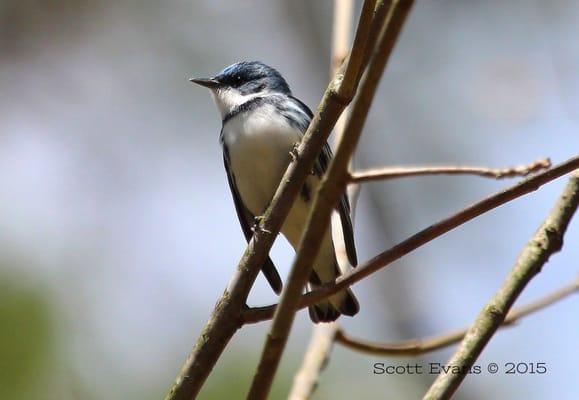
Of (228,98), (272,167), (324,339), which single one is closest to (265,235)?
(324,339)

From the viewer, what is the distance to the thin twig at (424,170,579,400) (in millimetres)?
1766

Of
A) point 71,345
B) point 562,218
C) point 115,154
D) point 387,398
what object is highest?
point 115,154

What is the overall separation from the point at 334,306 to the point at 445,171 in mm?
1387

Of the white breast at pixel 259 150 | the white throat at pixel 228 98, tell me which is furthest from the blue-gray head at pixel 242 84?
the white breast at pixel 259 150

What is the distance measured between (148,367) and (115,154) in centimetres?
223

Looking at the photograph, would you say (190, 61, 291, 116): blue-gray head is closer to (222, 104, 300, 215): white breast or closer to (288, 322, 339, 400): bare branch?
(222, 104, 300, 215): white breast

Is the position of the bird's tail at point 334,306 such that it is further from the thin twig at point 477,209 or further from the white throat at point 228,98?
the thin twig at point 477,209

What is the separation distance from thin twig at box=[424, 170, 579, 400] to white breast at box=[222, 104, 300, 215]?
1.69 metres

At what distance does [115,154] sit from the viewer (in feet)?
24.0

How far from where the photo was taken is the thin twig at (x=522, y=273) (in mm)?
1766

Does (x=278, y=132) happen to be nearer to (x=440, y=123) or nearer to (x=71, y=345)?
(x=71, y=345)

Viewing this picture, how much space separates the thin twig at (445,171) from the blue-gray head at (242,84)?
220 centimetres

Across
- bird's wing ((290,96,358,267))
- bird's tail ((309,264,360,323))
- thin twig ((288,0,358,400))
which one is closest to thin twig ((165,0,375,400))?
thin twig ((288,0,358,400))

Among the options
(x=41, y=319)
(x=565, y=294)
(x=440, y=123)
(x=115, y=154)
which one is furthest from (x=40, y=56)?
(x=565, y=294)
